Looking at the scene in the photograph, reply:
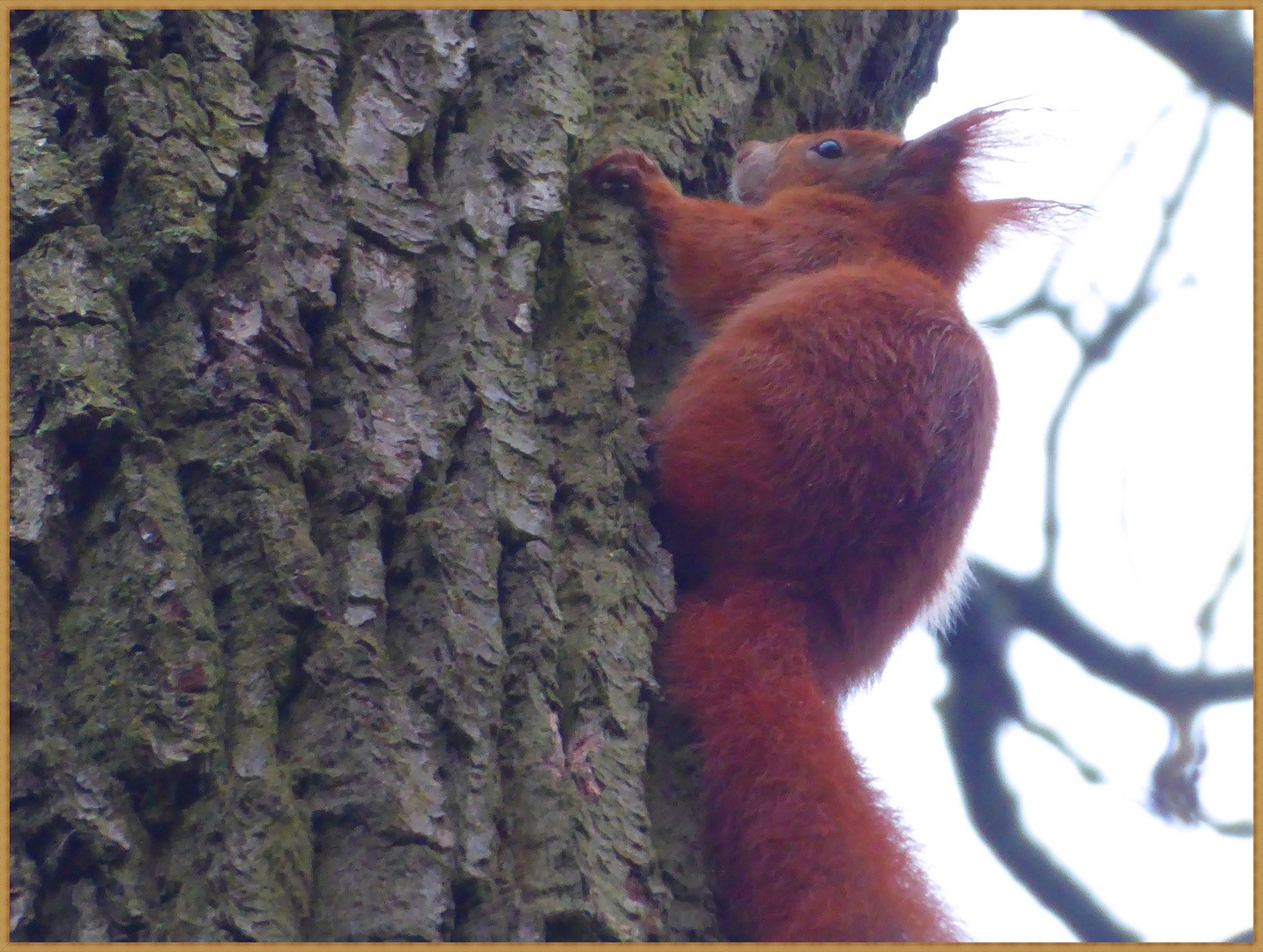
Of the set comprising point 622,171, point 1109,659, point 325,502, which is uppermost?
point 622,171

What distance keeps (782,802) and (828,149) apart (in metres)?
2.03

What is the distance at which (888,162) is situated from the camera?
3.25 meters

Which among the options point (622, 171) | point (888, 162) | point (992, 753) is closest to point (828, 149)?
point (888, 162)

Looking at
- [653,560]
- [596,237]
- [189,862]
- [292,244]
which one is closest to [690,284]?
[596,237]

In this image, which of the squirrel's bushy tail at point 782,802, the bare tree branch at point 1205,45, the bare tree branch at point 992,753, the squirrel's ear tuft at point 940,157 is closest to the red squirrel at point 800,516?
the squirrel's bushy tail at point 782,802

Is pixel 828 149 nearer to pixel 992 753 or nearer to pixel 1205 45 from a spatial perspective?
pixel 1205 45

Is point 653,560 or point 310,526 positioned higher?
point 310,526

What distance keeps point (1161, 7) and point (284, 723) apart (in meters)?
2.67

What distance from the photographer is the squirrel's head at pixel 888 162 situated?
315cm

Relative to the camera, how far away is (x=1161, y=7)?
9.37ft

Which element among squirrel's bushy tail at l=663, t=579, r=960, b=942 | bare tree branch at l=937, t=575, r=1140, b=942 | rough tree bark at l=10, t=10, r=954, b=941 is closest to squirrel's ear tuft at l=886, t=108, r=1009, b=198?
bare tree branch at l=937, t=575, r=1140, b=942

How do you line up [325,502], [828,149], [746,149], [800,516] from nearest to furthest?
[325,502] → [800,516] → [746,149] → [828,149]

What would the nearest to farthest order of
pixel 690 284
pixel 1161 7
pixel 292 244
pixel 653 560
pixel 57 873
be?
pixel 57 873, pixel 292 244, pixel 653 560, pixel 690 284, pixel 1161 7

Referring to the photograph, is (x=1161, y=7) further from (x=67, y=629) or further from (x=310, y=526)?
(x=67, y=629)
